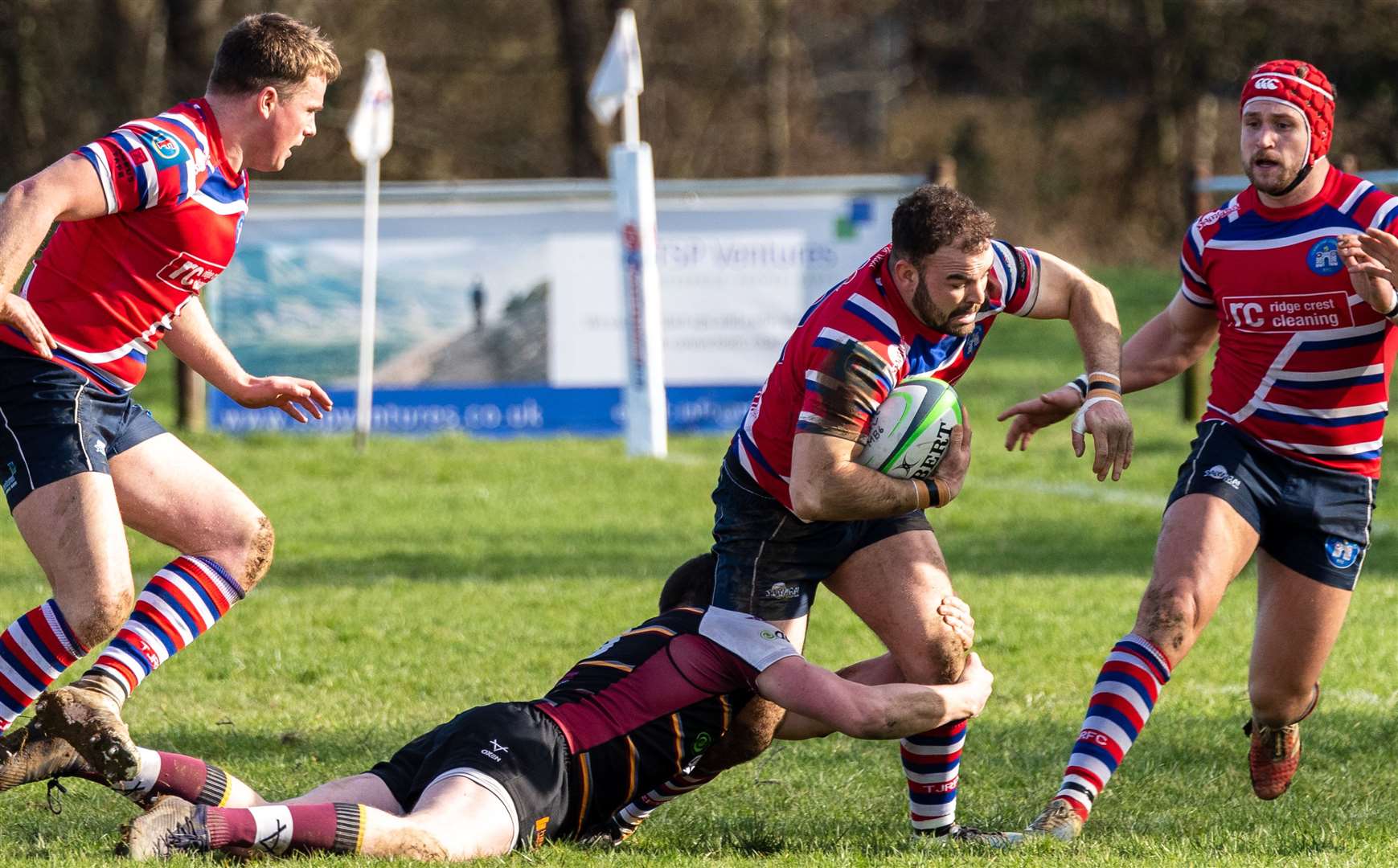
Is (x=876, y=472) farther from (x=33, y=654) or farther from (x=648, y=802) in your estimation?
(x=33, y=654)

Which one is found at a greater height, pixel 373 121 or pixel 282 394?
pixel 373 121

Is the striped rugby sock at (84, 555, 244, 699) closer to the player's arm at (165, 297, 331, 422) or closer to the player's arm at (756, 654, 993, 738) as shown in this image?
the player's arm at (165, 297, 331, 422)

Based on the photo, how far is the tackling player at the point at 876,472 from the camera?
4609 mm

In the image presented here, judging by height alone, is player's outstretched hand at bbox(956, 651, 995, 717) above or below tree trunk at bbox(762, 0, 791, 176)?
Result: below

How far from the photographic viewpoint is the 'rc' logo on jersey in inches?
189

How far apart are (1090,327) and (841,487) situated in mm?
1074

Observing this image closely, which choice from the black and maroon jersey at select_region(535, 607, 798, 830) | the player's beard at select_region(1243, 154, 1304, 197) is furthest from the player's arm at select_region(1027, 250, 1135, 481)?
the black and maroon jersey at select_region(535, 607, 798, 830)

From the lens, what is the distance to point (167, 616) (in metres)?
4.75

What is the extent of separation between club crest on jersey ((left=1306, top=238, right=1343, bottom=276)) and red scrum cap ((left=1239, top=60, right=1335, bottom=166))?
0.81 feet

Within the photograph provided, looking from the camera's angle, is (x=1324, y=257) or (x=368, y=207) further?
(x=368, y=207)

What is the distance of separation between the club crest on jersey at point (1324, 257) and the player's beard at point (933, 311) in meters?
1.11

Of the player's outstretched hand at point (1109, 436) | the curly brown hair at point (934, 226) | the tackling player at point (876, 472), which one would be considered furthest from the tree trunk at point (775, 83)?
the curly brown hair at point (934, 226)

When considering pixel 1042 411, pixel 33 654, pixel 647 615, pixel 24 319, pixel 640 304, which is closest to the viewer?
pixel 24 319

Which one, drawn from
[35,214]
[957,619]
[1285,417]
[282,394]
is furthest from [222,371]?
[1285,417]
